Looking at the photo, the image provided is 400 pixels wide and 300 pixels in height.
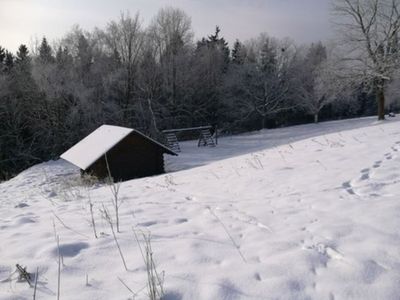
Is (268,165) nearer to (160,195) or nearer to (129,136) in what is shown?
(160,195)

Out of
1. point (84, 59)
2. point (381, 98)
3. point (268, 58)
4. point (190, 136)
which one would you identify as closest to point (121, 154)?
point (84, 59)

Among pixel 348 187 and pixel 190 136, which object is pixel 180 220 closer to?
pixel 348 187

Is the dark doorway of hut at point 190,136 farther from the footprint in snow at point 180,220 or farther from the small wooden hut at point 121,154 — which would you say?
the footprint in snow at point 180,220

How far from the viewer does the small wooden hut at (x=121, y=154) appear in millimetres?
16875

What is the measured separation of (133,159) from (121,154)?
2.44ft

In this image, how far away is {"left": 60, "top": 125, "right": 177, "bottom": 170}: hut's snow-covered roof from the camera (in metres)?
16.2

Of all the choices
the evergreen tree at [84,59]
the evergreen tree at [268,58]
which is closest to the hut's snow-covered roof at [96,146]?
the evergreen tree at [84,59]

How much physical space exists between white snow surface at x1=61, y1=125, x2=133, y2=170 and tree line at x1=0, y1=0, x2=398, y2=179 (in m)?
8.83

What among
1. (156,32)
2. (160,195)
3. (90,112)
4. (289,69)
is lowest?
(160,195)

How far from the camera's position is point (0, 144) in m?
26.9

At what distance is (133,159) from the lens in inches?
717

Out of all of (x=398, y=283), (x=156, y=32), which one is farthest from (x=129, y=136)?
(x=156, y=32)

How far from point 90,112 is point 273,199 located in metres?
27.2

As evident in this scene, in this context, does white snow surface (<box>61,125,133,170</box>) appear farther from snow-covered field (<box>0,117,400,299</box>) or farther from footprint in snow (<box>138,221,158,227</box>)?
footprint in snow (<box>138,221,158,227</box>)
